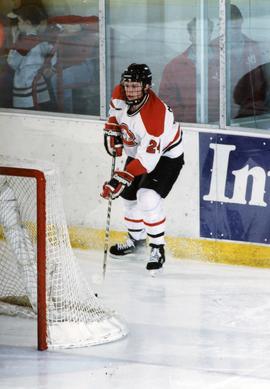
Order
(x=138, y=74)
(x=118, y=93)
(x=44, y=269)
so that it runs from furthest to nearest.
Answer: (x=118, y=93) → (x=138, y=74) → (x=44, y=269)

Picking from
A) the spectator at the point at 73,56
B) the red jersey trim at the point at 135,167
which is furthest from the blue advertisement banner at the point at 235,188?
the spectator at the point at 73,56

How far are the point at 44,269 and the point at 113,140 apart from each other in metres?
1.82

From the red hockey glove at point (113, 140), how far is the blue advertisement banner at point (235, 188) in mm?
415

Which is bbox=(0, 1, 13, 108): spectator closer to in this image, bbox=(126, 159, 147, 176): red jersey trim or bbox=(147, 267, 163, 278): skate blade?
bbox=(126, 159, 147, 176): red jersey trim

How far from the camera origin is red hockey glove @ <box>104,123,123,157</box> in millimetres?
7113

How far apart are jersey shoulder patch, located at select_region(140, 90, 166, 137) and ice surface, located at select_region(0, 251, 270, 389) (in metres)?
0.72

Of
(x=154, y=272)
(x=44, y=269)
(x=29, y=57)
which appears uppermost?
(x=29, y=57)

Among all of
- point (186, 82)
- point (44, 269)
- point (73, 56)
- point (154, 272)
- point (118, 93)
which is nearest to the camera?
point (44, 269)

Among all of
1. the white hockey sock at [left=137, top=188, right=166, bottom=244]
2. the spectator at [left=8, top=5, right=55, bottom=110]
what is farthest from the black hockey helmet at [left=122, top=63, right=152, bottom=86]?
the spectator at [left=8, top=5, right=55, bottom=110]

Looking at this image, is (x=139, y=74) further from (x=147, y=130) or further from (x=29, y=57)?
(x=29, y=57)

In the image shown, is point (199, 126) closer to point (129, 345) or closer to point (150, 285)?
point (150, 285)

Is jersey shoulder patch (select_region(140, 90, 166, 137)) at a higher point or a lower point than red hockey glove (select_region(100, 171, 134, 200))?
higher

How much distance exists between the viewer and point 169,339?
5723 millimetres

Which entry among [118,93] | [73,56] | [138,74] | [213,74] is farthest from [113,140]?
[73,56]
